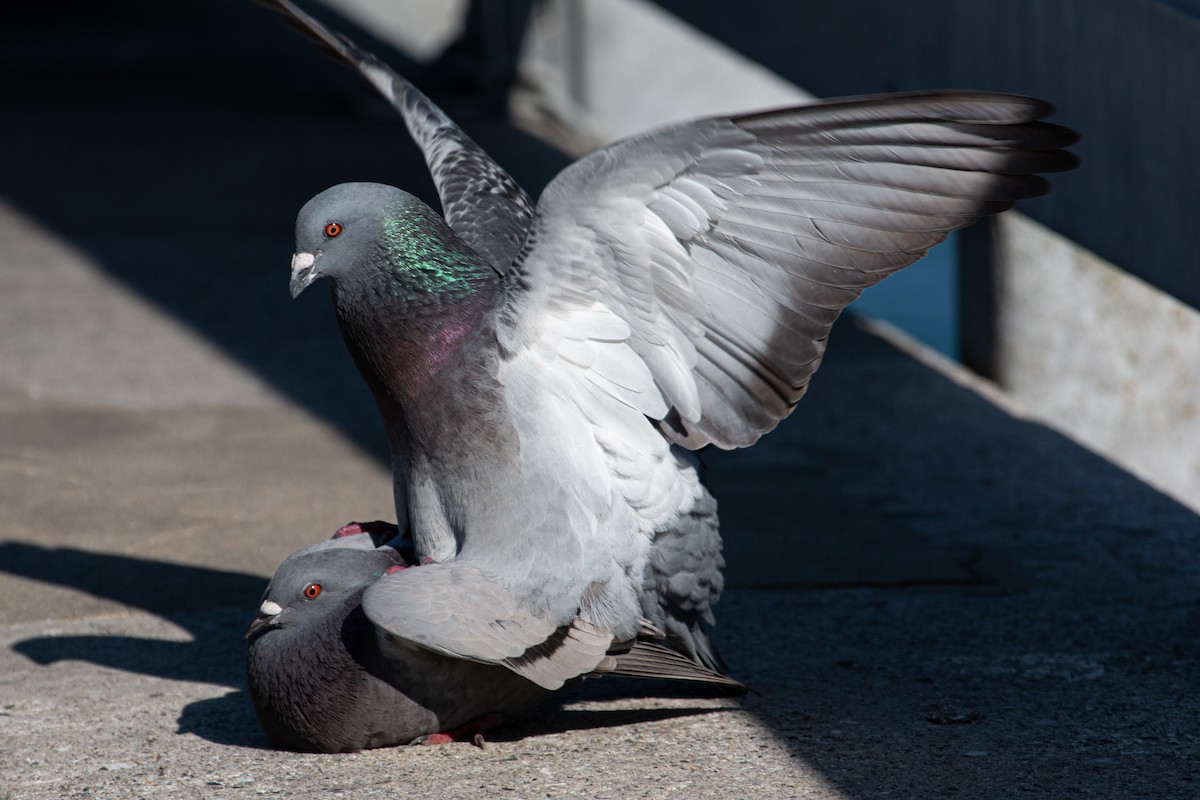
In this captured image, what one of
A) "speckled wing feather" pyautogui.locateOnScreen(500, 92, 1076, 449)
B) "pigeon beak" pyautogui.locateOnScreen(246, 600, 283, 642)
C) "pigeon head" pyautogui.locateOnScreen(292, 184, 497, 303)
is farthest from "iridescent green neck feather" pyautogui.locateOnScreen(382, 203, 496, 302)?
"pigeon beak" pyautogui.locateOnScreen(246, 600, 283, 642)

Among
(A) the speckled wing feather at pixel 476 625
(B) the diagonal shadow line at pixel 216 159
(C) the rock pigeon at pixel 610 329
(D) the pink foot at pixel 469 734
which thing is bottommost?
(B) the diagonal shadow line at pixel 216 159

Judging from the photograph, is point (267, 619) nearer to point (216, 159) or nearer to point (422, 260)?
point (422, 260)

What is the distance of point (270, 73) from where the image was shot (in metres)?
11.3

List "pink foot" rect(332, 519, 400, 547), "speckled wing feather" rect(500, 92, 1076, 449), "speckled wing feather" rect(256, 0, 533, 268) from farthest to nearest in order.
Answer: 1. "speckled wing feather" rect(256, 0, 533, 268)
2. "pink foot" rect(332, 519, 400, 547)
3. "speckled wing feather" rect(500, 92, 1076, 449)

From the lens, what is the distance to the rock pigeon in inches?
111

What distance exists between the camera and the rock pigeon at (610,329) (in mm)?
2816

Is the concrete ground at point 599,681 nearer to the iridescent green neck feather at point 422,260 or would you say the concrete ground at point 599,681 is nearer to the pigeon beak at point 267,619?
the pigeon beak at point 267,619

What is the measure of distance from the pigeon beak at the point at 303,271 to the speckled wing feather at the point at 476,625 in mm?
589

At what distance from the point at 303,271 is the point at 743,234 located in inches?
33.6

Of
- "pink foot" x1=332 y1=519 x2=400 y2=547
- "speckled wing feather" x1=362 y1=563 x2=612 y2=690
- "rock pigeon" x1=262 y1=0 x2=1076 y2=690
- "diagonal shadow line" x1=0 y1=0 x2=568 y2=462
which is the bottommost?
"diagonal shadow line" x1=0 y1=0 x2=568 y2=462

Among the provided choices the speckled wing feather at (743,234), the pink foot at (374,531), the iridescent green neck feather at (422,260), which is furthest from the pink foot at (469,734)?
the iridescent green neck feather at (422,260)

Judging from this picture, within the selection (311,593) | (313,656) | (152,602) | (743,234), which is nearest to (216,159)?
(152,602)

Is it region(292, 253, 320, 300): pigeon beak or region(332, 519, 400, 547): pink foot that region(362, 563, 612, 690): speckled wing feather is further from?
region(292, 253, 320, 300): pigeon beak

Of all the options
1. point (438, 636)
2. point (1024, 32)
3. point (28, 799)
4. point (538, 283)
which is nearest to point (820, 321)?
point (538, 283)
